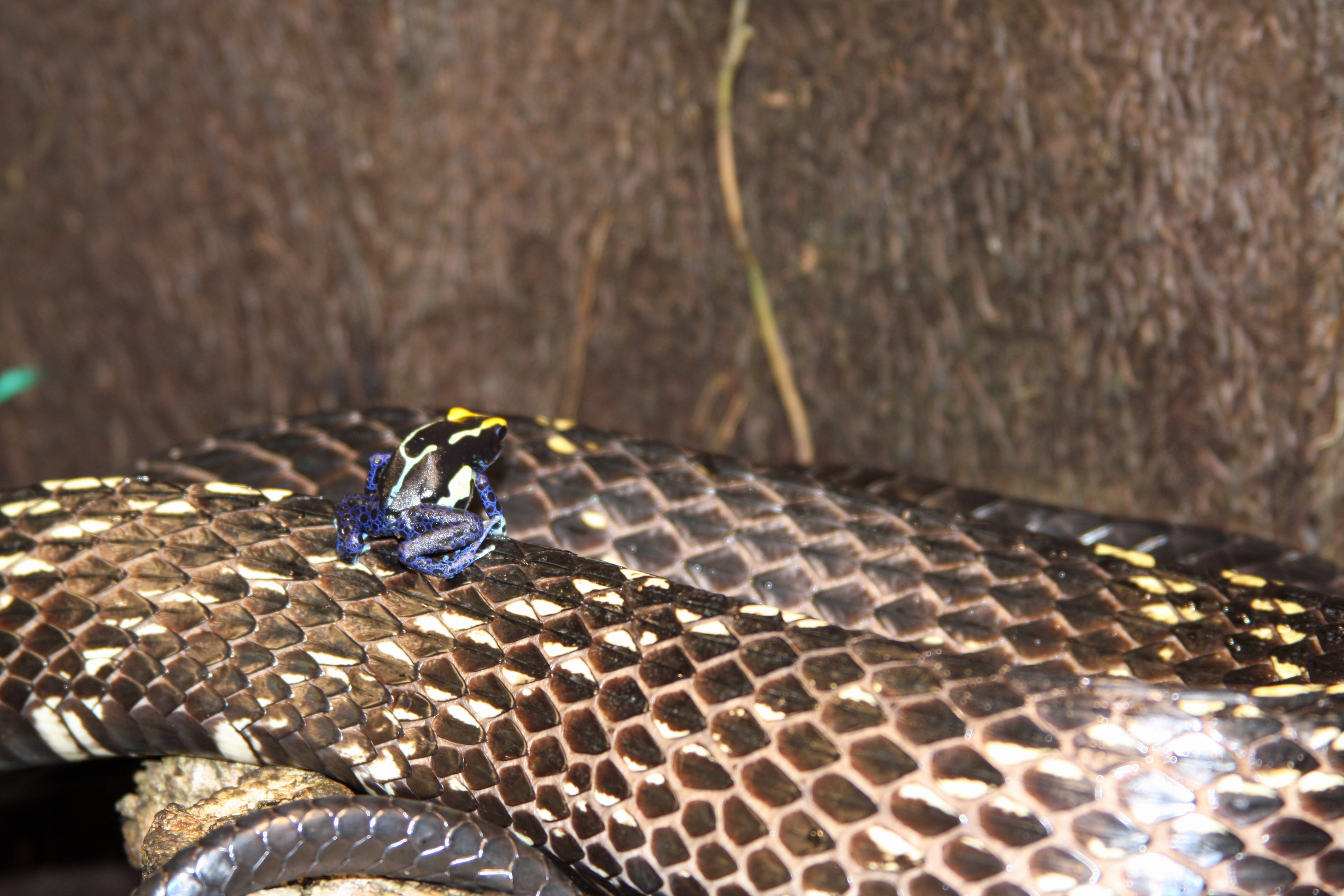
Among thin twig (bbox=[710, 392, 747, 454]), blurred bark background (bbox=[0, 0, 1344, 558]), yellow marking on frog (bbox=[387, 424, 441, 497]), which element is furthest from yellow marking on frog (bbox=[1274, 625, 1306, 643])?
thin twig (bbox=[710, 392, 747, 454])

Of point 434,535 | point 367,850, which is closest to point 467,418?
point 434,535

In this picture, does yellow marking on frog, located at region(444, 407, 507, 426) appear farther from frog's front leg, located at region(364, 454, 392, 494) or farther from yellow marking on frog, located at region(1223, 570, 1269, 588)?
yellow marking on frog, located at region(1223, 570, 1269, 588)

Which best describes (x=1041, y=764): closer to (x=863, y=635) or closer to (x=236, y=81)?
(x=863, y=635)

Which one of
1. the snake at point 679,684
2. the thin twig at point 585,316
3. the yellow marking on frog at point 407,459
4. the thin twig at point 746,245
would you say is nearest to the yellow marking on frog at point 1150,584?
the snake at point 679,684

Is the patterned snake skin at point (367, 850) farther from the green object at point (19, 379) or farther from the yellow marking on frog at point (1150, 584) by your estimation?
the green object at point (19, 379)

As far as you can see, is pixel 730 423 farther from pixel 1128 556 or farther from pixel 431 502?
pixel 431 502

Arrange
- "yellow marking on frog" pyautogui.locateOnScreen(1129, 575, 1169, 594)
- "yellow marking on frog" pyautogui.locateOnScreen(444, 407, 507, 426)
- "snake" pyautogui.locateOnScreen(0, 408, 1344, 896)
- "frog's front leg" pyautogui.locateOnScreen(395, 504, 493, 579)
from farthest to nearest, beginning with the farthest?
"yellow marking on frog" pyautogui.locateOnScreen(1129, 575, 1169, 594) < "yellow marking on frog" pyautogui.locateOnScreen(444, 407, 507, 426) < "frog's front leg" pyautogui.locateOnScreen(395, 504, 493, 579) < "snake" pyautogui.locateOnScreen(0, 408, 1344, 896)
